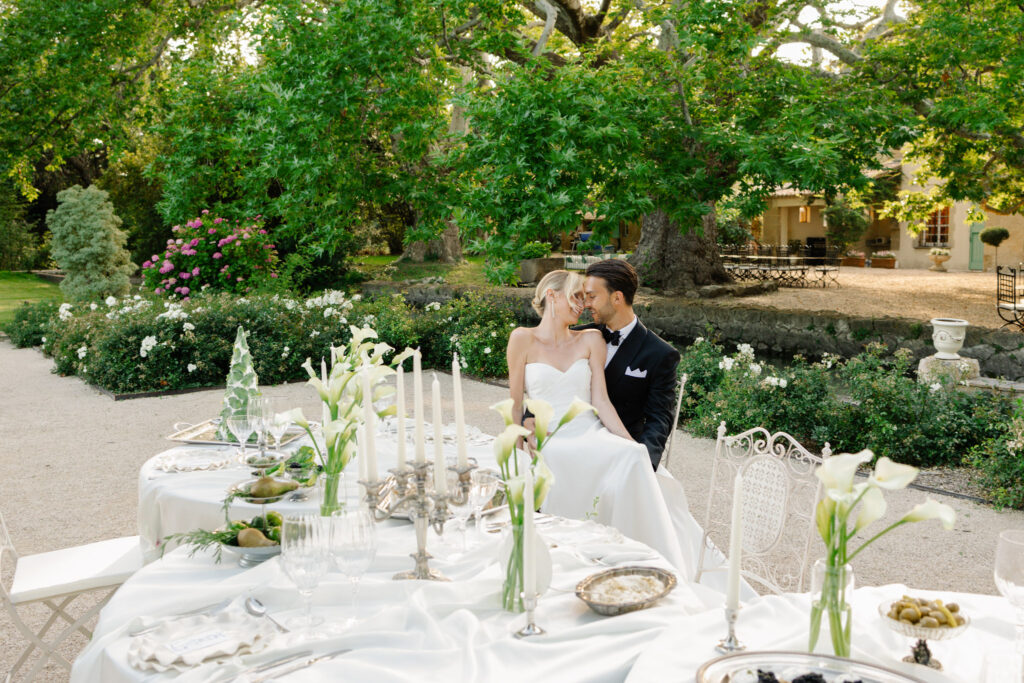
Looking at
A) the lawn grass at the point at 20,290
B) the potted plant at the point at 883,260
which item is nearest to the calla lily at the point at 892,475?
the lawn grass at the point at 20,290

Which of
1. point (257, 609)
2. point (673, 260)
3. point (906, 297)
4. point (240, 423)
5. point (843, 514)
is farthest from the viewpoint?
point (906, 297)

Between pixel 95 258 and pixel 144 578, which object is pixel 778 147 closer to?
pixel 144 578

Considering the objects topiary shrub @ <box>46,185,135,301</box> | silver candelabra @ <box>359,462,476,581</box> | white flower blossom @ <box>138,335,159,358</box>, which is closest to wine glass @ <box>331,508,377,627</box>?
silver candelabra @ <box>359,462,476,581</box>

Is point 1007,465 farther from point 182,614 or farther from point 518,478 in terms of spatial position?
point 182,614

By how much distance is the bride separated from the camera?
4.04 m

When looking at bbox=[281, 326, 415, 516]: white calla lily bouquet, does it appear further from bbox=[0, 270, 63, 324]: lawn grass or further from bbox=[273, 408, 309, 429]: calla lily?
bbox=[0, 270, 63, 324]: lawn grass

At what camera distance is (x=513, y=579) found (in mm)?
2154

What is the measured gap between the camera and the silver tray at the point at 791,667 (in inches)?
65.6

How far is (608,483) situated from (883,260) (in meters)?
27.3

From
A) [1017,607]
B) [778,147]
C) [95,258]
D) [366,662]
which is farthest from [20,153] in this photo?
[1017,607]

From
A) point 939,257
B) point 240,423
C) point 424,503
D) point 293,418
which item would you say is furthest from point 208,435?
point 939,257

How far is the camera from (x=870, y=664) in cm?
168

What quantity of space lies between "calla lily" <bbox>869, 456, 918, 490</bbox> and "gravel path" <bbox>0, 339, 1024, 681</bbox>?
3.42 meters

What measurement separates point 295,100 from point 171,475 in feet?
22.5
